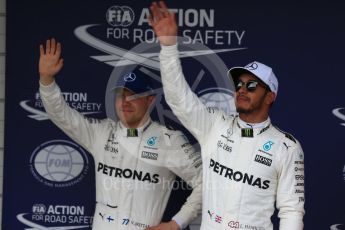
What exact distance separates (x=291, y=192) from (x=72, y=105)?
5.66 feet

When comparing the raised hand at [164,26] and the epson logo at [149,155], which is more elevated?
the raised hand at [164,26]

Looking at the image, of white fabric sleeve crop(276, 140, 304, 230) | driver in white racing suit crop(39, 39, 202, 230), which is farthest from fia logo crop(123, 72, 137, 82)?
white fabric sleeve crop(276, 140, 304, 230)

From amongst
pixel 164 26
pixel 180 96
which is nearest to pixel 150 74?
pixel 180 96

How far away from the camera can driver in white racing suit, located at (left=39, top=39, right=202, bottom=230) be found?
13.5ft

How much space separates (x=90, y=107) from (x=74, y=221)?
2.50ft

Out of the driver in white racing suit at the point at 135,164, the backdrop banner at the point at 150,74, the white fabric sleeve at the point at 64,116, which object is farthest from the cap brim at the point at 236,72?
the white fabric sleeve at the point at 64,116

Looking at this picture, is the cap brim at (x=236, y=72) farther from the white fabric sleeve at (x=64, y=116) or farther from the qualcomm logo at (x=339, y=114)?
the qualcomm logo at (x=339, y=114)

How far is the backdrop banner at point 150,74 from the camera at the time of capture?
4.66 meters

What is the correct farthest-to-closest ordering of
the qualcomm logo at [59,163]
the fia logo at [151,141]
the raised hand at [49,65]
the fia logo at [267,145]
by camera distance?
the qualcomm logo at [59,163] < the fia logo at [151,141] < the raised hand at [49,65] < the fia logo at [267,145]

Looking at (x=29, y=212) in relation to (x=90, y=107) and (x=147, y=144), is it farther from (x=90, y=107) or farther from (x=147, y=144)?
(x=147, y=144)

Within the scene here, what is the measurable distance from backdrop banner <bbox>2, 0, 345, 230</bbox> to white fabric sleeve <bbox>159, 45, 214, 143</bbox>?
91cm

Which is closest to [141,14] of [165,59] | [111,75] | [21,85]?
[111,75]

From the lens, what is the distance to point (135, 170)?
415 cm

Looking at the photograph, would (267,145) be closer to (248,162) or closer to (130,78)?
(248,162)
